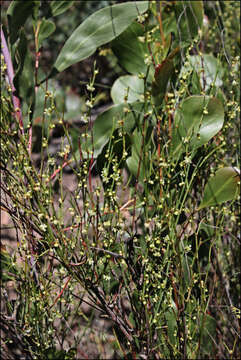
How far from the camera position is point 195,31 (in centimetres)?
108

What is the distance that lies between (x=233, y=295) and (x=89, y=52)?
0.73 meters

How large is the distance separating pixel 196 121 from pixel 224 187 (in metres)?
0.15

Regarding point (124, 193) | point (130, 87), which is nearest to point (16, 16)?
point (130, 87)

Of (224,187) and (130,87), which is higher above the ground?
(130,87)

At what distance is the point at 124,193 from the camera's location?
3.35ft

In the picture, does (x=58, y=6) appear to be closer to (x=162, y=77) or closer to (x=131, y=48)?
(x=131, y=48)

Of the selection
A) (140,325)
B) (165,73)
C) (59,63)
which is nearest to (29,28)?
(59,63)

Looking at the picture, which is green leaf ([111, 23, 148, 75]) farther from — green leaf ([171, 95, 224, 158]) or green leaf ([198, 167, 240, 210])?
green leaf ([198, 167, 240, 210])

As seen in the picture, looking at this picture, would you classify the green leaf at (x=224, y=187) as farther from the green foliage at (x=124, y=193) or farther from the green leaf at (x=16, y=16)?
the green leaf at (x=16, y=16)

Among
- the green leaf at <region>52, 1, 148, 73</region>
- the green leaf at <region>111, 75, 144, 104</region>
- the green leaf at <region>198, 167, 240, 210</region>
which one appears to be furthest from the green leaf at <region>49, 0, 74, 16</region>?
the green leaf at <region>198, 167, 240, 210</region>

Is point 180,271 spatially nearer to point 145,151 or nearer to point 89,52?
point 145,151

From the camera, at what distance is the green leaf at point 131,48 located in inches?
41.9

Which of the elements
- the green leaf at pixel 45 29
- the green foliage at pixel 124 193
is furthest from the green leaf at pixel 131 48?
the green leaf at pixel 45 29

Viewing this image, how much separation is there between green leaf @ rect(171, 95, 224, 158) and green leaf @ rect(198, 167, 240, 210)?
3.5 inches
